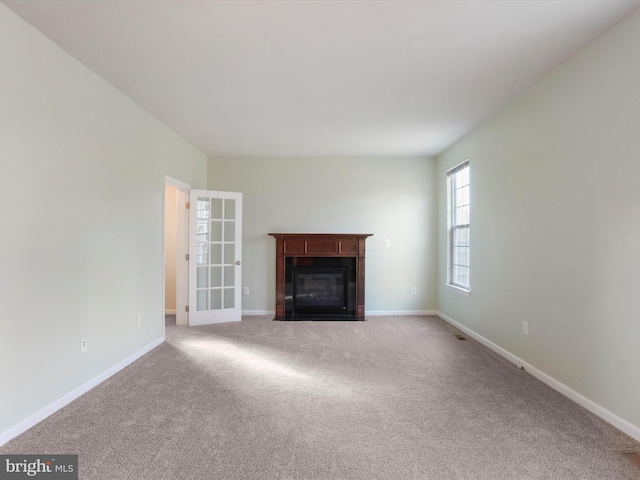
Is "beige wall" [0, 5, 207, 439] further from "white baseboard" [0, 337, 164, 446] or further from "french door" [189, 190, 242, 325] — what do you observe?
"french door" [189, 190, 242, 325]

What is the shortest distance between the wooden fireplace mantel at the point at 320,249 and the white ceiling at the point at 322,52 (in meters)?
2.00

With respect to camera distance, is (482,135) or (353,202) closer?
(482,135)

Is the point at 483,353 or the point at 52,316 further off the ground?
the point at 52,316

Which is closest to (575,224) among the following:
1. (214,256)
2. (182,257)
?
(214,256)

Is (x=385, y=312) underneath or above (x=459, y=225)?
underneath

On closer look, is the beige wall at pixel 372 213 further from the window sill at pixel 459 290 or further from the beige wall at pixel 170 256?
the beige wall at pixel 170 256

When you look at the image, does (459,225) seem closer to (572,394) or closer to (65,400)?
(572,394)

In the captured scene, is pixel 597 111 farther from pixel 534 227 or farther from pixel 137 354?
pixel 137 354

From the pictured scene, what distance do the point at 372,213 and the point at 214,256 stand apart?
100 inches

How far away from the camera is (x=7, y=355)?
2111 millimetres

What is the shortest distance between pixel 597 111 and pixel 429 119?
174 cm

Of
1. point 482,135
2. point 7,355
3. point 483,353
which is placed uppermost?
point 482,135

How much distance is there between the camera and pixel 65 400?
8.47 feet

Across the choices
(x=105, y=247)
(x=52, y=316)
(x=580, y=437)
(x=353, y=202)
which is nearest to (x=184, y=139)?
(x=105, y=247)
